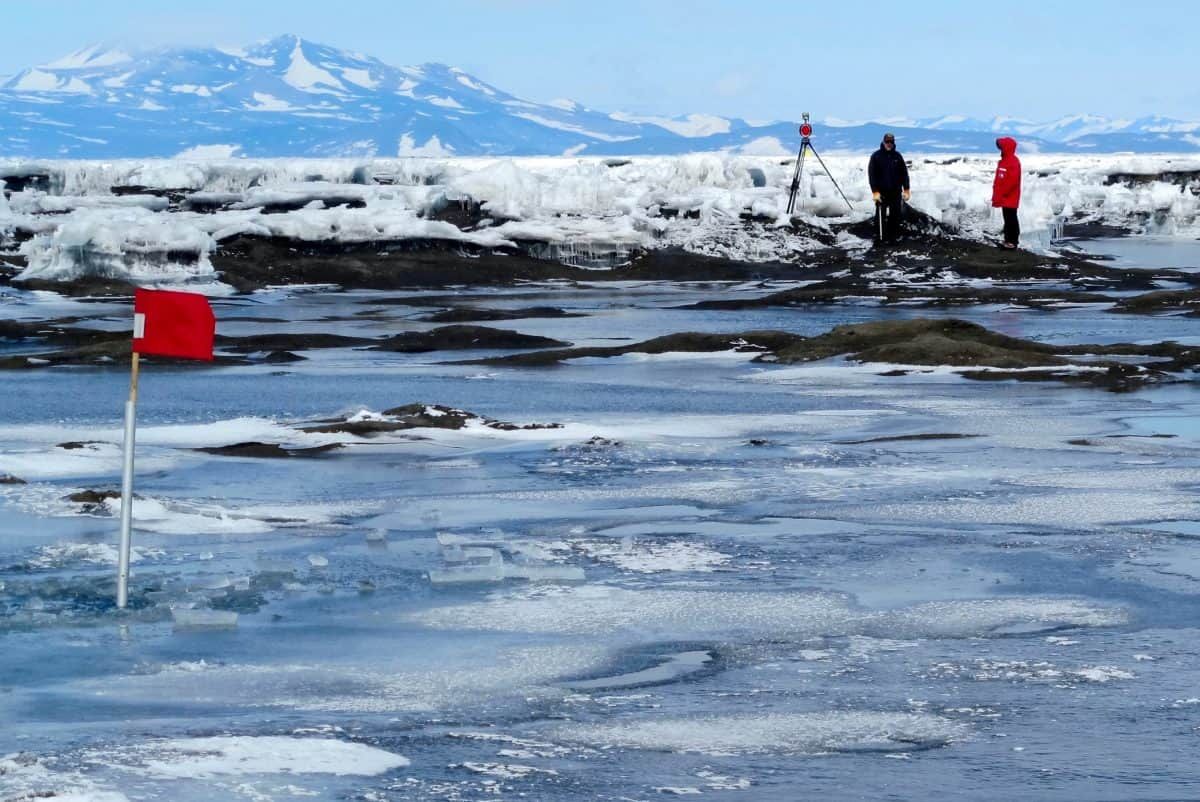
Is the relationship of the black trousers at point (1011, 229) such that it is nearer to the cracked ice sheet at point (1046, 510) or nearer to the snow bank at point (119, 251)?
the snow bank at point (119, 251)

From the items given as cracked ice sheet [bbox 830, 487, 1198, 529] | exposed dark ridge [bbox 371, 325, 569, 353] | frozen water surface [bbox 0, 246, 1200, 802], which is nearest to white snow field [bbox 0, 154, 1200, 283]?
exposed dark ridge [bbox 371, 325, 569, 353]

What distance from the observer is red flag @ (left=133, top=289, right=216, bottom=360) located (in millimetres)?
7758

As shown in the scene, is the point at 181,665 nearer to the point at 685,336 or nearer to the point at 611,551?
the point at 611,551

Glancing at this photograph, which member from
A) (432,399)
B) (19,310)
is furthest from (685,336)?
(19,310)

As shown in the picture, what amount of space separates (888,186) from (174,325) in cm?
2361

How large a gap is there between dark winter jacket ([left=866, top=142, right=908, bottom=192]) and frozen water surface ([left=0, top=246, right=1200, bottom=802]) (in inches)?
597

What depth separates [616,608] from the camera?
25.5 feet

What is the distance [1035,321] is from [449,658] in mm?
17105

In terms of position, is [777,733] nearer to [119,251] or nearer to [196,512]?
[196,512]

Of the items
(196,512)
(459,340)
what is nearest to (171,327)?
(196,512)

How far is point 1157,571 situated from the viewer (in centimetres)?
845

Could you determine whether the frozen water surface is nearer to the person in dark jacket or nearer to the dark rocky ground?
the dark rocky ground

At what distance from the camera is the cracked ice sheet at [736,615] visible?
741 centimetres

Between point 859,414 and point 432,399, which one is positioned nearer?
point 859,414
